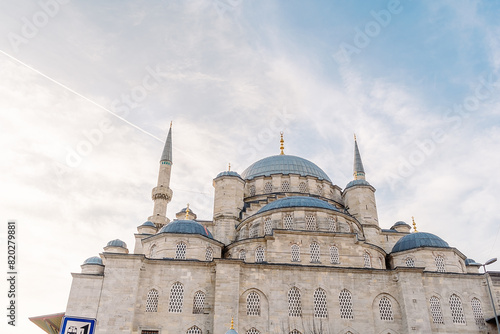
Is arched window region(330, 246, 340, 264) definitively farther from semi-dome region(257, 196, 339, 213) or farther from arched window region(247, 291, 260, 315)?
arched window region(247, 291, 260, 315)

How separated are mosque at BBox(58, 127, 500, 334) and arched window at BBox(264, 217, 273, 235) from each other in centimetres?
9

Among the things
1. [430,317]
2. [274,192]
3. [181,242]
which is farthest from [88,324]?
[274,192]

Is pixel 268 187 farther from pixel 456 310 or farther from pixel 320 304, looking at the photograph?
pixel 456 310

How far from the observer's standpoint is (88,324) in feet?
14.0

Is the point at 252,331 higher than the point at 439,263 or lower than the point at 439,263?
lower

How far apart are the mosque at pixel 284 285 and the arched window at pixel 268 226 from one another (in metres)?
0.09

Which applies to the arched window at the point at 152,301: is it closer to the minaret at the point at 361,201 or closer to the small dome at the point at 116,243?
the small dome at the point at 116,243

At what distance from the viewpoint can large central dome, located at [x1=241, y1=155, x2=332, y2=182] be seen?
102 ft

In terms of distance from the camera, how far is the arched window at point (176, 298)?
1830 cm

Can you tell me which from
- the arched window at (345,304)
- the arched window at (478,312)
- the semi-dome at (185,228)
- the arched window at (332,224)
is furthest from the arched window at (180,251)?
the arched window at (478,312)

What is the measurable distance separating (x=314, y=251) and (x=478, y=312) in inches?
334

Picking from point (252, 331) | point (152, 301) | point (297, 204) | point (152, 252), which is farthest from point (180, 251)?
point (297, 204)

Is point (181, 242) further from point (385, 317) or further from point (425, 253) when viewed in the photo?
point (425, 253)

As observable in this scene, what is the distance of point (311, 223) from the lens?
22.2 meters
